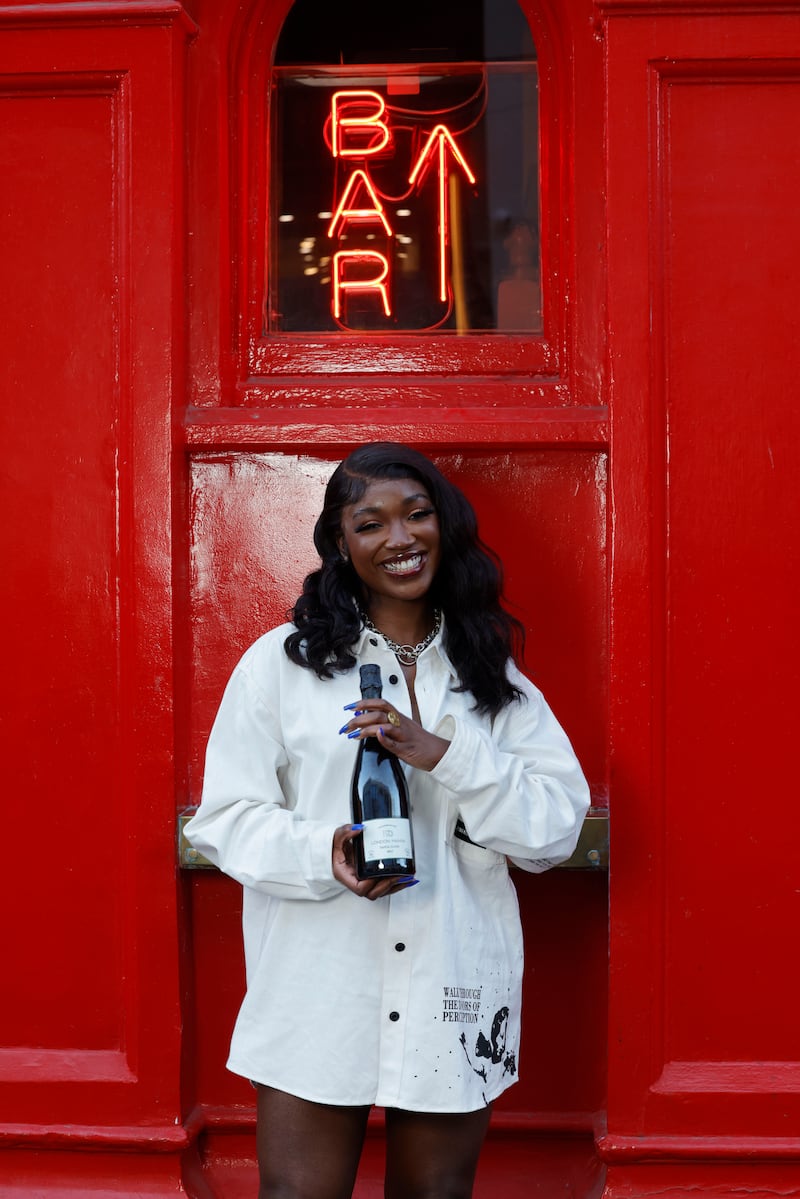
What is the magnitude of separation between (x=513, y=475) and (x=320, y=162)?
107 centimetres

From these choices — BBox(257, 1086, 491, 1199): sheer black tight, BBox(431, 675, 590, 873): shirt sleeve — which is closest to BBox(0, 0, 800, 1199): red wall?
BBox(431, 675, 590, 873): shirt sleeve

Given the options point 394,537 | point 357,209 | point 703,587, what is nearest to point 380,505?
point 394,537

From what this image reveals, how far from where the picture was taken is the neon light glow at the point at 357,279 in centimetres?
396

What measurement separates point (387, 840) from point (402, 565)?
63 centimetres

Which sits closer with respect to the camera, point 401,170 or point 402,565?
point 402,565

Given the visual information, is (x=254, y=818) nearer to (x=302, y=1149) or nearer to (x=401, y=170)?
(x=302, y=1149)

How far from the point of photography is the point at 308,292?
156 inches

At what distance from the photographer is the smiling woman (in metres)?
2.94

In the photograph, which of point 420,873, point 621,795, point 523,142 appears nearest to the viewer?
point 420,873

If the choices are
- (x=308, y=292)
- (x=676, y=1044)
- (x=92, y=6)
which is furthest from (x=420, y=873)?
(x=92, y=6)

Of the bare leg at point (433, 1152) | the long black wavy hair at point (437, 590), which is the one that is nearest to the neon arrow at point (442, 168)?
the long black wavy hair at point (437, 590)

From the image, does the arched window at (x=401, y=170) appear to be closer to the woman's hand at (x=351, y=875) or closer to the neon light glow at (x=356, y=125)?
the neon light glow at (x=356, y=125)

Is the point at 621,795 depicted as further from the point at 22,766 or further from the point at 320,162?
the point at 320,162

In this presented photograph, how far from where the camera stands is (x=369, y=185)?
3951 millimetres
